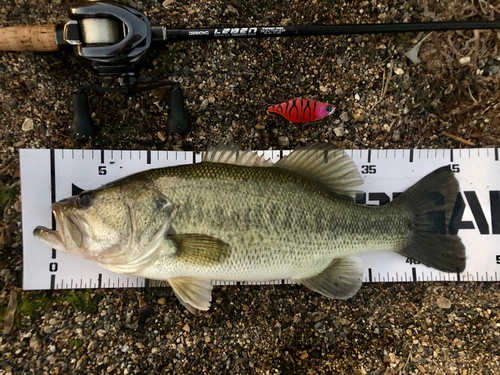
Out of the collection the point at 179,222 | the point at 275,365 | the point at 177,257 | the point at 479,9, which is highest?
the point at 479,9

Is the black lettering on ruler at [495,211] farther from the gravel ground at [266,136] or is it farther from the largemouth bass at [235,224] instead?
the largemouth bass at [235,224]

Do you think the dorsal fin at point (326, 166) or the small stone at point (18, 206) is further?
the small stone at point (18, 206)

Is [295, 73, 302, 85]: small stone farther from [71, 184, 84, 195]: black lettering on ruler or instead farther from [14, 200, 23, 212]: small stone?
[14, 200, 23, 212]: small stone

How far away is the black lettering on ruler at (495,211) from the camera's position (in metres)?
2.40

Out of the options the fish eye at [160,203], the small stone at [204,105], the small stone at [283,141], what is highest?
the small stone at [204,105]

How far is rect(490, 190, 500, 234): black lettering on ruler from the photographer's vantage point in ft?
7.88

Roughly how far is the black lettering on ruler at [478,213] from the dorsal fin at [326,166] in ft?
3.24

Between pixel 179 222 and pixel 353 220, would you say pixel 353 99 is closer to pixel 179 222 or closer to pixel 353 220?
pixel 353 220

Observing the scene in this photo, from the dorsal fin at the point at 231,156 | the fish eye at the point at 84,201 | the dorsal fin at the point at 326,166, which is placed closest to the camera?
the fish eye at the point at 84,201

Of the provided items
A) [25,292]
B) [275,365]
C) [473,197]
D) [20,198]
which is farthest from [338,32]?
[25,292]

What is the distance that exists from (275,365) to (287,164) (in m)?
1.47

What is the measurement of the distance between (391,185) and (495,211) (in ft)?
2.63

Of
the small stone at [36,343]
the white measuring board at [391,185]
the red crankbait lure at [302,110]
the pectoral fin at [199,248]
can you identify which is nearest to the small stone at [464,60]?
the white measuring board at [391,185]

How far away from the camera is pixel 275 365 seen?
231 centimetres
